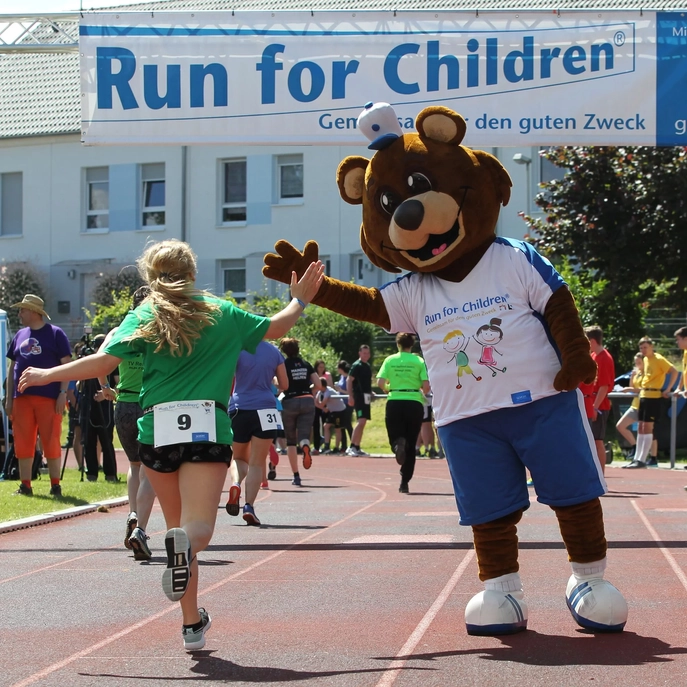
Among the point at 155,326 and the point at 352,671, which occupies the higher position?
the point at 155,326

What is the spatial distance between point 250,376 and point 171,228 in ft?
91.5

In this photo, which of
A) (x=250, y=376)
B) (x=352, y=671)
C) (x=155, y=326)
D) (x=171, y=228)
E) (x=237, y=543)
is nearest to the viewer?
(x=352, y=671)

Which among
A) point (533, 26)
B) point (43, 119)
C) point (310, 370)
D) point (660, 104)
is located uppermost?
point (43, 119)

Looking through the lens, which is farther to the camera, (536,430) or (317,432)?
(317,432)

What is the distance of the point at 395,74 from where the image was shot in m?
10.1

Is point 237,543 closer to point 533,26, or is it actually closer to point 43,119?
point 533,26

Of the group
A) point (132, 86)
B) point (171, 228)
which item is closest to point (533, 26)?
point (132, 86)

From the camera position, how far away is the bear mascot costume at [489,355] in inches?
224

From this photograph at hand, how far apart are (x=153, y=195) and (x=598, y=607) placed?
113ft

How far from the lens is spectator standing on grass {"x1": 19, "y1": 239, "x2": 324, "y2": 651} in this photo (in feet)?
17.6

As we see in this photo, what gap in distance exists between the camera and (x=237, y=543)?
938 cm

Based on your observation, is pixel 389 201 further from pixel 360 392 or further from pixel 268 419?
pixel 360 392

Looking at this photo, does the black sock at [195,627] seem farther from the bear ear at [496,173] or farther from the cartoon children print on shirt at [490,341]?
the bear ear at [496,173]

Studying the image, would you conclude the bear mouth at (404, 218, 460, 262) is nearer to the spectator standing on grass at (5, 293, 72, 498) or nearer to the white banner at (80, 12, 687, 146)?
the white banner at (80, 12, 687, 146)
